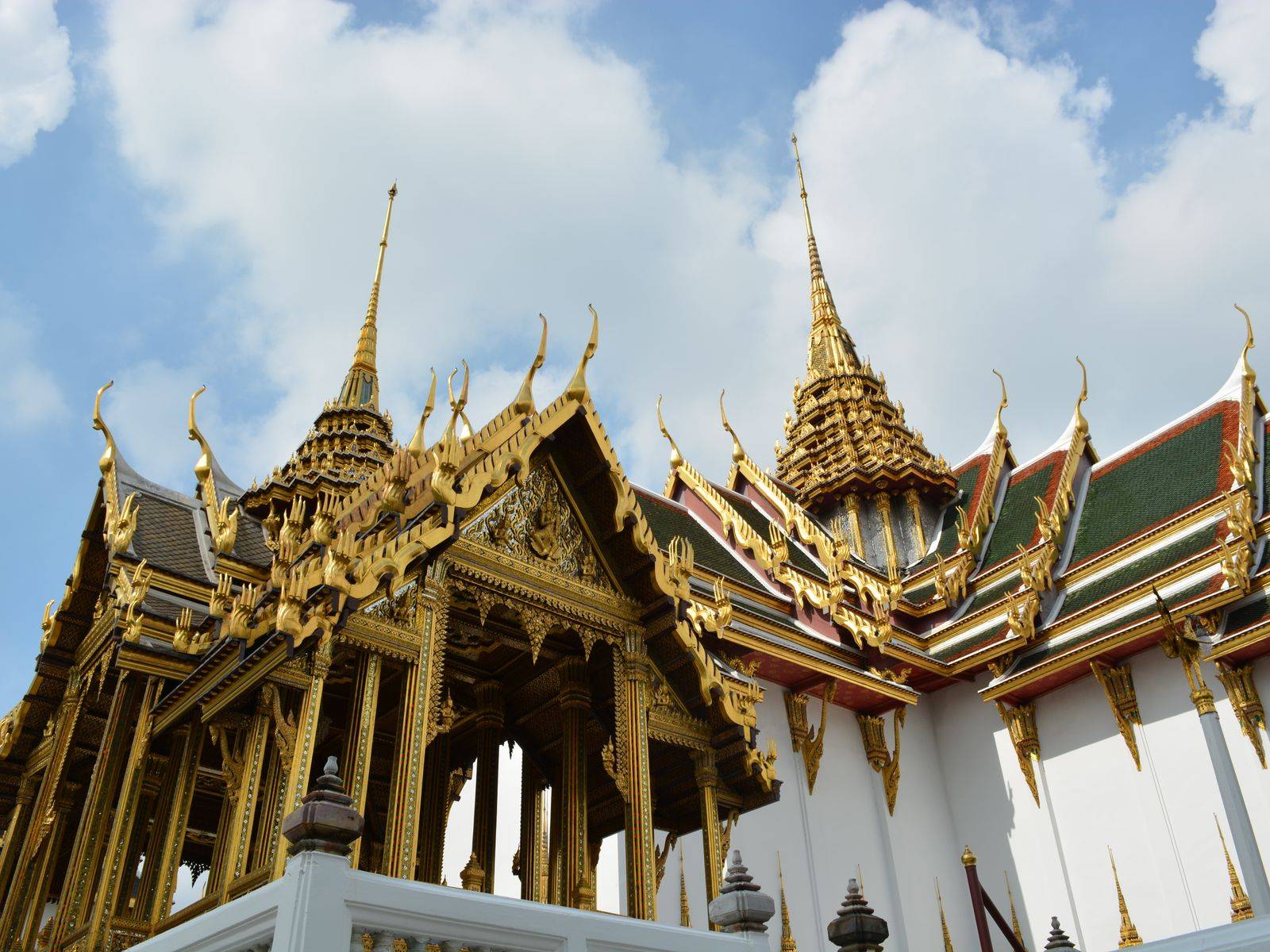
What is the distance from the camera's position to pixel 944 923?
1218 cm

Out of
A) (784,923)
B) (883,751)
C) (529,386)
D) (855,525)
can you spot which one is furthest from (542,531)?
(855,525)

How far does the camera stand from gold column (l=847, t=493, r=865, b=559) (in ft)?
60.2

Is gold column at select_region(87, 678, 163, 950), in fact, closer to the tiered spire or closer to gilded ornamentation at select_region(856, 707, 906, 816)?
gilded ornamentation at select_region(856, 707, 906, 816)

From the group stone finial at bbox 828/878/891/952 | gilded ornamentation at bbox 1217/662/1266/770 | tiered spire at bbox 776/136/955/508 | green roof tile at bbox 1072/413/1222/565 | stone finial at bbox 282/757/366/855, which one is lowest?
stone finial at bbox 282/757/366/855

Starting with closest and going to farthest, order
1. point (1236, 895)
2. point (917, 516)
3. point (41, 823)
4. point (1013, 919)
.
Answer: point (41, 823) < point (1236, 895) < point (1013, 919) < point (917, 516)

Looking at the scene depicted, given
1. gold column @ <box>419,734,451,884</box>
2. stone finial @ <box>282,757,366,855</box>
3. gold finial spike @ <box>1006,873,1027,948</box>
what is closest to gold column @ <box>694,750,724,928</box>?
gold column @ <box>419,734,451,884</box>

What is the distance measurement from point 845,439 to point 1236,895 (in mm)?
11029

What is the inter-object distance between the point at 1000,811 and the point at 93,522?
10408 mm

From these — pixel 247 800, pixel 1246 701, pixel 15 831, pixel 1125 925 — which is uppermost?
pixel 1246 701

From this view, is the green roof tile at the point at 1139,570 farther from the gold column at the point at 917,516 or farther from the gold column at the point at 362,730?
the gold column at the point at 362,730

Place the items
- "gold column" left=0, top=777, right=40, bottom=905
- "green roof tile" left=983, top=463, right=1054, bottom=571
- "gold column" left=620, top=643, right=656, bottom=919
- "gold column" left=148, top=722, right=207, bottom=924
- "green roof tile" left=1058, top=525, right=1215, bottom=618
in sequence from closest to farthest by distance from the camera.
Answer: "gold column" left=148, top=722, right=207, bottom=924 < "gold column" left=620, top=643, right=656, bottom=919 < "gold column" left=0, top=777, right=40, bottom=905 < "green roof tile" left=1058, top=525, right=1215, bottom=618 < "green roof tile" left=983, top=463, right=1054, bottom=571

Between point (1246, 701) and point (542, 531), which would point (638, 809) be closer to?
point (542, 531)

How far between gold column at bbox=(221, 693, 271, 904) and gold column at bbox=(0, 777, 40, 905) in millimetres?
2420

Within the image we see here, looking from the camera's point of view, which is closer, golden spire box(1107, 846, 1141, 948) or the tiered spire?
golden spire box(1107, 846, 1141, 948)
